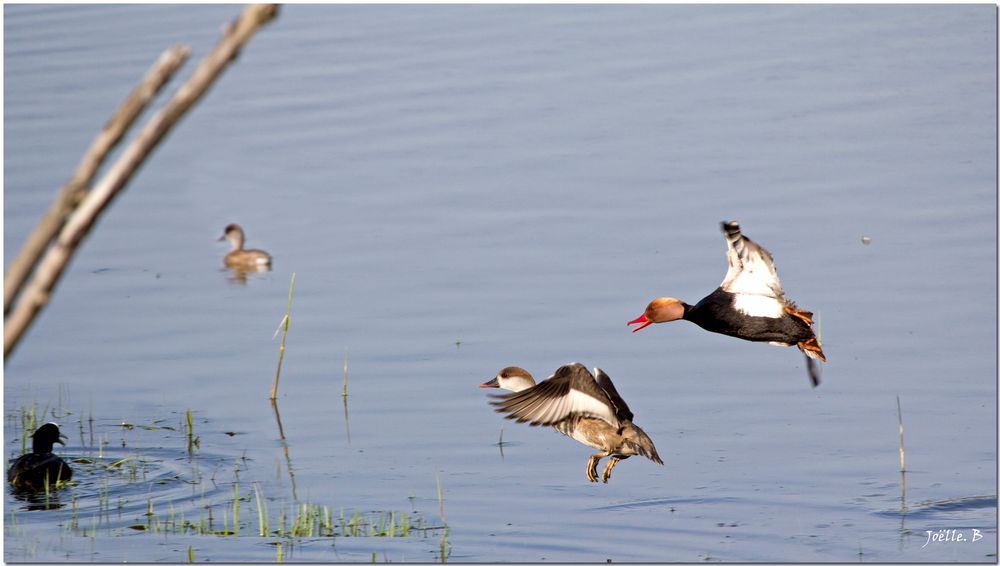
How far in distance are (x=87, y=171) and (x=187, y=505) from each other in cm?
582

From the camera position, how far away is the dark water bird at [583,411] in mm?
6039

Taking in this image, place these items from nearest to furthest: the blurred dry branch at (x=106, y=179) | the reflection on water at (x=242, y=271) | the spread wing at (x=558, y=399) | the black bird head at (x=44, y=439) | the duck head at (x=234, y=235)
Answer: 1. the blurred dry branch at (x=106, y=179)
2. the spread wing at (x=558, y=399)
3. the black bird head at (x=44, y=439)
4. the reflection on water at (x=242, y=271)
5. the duck head at (x=234, y=235)

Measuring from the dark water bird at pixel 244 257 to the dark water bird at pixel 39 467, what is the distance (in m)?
3.97

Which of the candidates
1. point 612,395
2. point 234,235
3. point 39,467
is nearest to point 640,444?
point 612,395

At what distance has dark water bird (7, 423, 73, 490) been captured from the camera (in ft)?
25.5

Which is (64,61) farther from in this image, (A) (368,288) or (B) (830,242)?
(B) (830,242)

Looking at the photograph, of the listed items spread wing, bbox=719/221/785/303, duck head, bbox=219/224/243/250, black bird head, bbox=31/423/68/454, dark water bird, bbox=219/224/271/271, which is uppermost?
duck head, bbox=219/224/243/250

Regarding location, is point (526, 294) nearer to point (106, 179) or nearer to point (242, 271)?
point (242, 271)

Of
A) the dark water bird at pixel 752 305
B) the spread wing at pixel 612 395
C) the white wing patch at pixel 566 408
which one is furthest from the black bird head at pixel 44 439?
the dark water bird at pixel 752 305

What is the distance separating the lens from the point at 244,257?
11906 mm

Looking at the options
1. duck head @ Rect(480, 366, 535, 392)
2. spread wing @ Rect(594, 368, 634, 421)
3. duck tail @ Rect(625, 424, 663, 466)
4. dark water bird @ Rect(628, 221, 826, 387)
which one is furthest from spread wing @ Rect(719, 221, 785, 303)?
duck head @ Rect(480, 366, 535, 392)

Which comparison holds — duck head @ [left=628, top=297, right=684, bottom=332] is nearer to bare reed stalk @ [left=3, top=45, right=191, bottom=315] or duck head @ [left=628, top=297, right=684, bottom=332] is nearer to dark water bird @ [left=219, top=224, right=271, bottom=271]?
bare reed stalk @ [left=3, top=45, right=191, bottom=315]

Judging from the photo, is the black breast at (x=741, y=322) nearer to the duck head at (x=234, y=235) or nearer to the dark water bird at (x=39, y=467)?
the dark water bird at (x=39, y=467)

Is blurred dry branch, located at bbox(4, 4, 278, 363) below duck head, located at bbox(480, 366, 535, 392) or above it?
below
